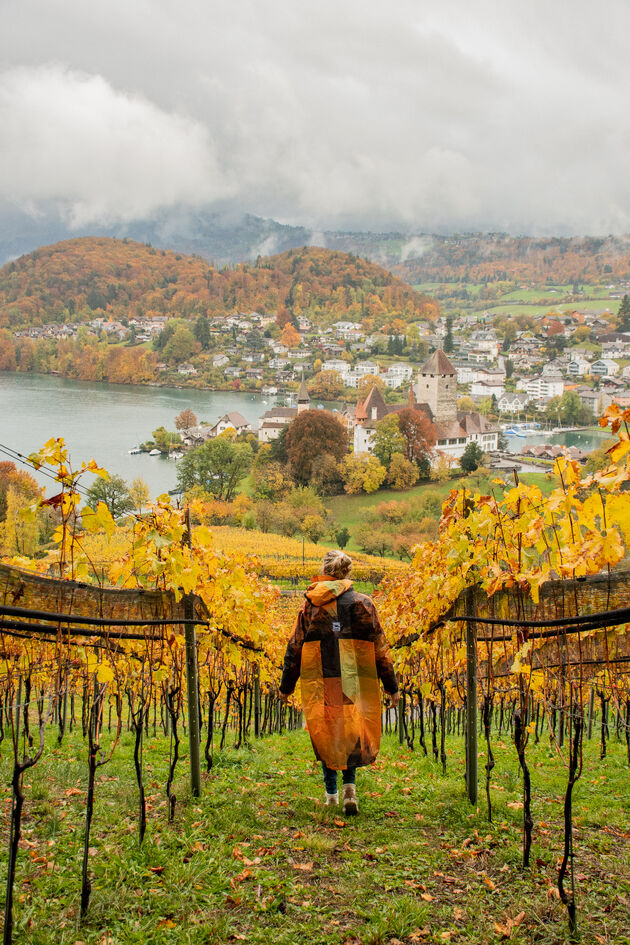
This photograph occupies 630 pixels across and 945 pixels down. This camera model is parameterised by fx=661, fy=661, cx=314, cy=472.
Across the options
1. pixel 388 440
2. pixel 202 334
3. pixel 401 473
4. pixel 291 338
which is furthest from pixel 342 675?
pixel 291 338

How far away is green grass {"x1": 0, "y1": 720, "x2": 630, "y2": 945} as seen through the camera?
2.48m

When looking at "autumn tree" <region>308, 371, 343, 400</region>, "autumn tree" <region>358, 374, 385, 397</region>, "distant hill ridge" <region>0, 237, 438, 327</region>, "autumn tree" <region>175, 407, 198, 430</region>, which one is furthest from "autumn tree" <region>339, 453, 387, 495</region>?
"distant hill ridge" <region>0, 237, 438, 327</region>

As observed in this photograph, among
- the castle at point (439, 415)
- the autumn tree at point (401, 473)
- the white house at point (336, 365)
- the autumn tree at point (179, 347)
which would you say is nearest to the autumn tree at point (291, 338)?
the white house at point (336, 365)

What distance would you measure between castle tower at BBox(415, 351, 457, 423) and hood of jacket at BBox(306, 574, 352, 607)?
68858 mm

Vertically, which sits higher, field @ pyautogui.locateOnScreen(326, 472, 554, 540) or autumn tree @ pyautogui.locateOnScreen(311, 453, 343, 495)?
autumn tree @ pyautogui.locateOnScreen(311, 453, 343, 495)

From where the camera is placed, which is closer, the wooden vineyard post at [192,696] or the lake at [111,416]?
the wooden vineyard post at [192,696]

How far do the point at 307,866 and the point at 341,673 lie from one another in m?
0.97

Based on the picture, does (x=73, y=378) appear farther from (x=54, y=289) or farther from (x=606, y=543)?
(x=606, y=543)

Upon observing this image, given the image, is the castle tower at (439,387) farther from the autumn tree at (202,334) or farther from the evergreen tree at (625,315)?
the evergreen tree at (625,315)

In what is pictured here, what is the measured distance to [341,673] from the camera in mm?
3678

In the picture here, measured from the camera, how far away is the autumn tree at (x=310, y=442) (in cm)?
5553

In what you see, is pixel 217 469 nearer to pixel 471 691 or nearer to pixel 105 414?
pixel 105 414

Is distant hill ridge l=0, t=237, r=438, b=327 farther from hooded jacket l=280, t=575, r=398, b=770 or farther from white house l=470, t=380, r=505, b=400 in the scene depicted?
hooded jacket l=280, t=575, r=398, b=770

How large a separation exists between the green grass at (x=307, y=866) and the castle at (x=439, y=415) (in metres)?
62.7
